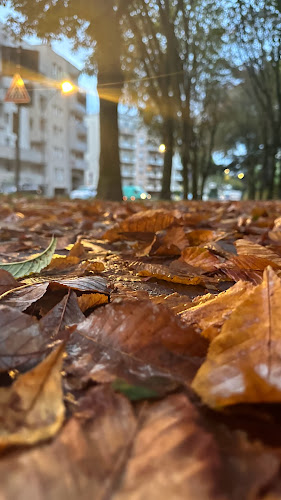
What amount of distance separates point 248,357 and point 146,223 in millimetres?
1962

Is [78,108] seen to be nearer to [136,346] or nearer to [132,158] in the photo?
[132,158]

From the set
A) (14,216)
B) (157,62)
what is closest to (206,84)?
(157,62)

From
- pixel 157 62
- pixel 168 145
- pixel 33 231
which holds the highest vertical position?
pixel 157 62

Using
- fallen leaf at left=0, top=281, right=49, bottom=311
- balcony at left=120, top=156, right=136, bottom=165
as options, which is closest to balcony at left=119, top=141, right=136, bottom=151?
balcony at left=120, top=156, right=136, bottom=165

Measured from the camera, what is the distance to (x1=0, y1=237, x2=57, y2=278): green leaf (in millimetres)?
1586

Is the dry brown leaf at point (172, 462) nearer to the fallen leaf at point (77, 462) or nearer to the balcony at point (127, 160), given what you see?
the fallen leaf at point (77, 462)

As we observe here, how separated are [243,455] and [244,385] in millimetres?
106

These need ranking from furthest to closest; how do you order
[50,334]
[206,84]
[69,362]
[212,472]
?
1. [206,84]
2. [50,334]
3. [69,362]
4. [212,472]

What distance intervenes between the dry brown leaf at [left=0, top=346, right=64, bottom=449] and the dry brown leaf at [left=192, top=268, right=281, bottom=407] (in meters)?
0.21

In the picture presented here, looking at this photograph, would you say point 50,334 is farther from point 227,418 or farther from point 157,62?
point 157,62

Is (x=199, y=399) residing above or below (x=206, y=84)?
below

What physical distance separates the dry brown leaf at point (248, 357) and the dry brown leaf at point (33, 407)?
0.21 m

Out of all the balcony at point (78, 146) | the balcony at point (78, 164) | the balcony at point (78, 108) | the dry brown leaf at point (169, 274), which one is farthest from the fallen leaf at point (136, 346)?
the balcony at point (78, 108)

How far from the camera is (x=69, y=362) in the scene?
80 cm
